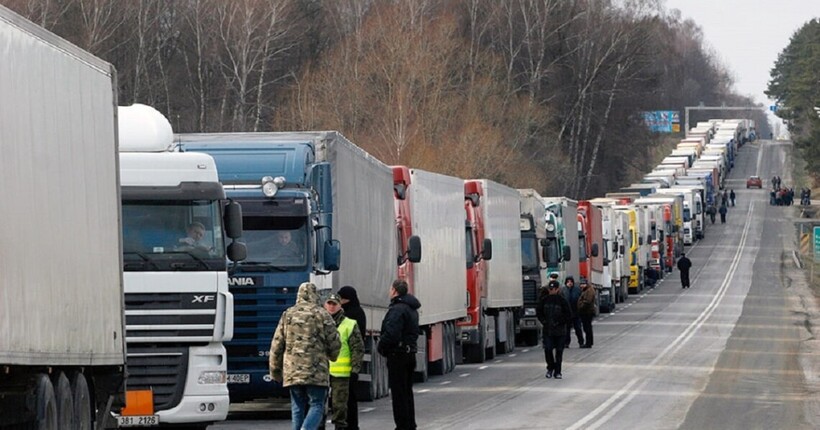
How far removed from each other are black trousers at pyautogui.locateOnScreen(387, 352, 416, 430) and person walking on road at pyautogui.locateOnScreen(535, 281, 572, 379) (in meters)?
10.5

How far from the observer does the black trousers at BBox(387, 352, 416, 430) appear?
19.3 m

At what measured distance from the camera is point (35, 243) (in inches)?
455

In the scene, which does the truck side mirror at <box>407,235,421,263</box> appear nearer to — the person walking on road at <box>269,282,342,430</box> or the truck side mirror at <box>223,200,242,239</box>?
the truck side mirror at <box>223,200,242,239</box>

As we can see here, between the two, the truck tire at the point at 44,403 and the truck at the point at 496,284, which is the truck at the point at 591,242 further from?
the truck tire at the point at 44,403

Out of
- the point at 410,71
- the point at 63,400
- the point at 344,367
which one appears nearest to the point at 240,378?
the point at 344,367

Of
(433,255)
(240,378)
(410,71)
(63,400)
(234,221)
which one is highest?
(410,71)

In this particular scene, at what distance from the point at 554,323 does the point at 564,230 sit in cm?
1882

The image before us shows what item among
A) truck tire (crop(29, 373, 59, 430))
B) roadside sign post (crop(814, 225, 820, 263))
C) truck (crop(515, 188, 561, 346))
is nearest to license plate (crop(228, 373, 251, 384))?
truck tire (crop(29, 373, 59, 430))

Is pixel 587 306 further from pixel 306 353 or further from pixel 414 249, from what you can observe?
pixel 306 353

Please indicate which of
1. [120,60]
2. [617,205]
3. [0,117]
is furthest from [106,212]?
[120,60]

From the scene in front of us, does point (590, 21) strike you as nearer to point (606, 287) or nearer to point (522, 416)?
point (606, 287)

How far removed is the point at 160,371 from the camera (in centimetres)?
1775

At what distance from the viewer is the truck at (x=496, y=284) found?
117 feet

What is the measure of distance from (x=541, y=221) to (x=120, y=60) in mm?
40563
